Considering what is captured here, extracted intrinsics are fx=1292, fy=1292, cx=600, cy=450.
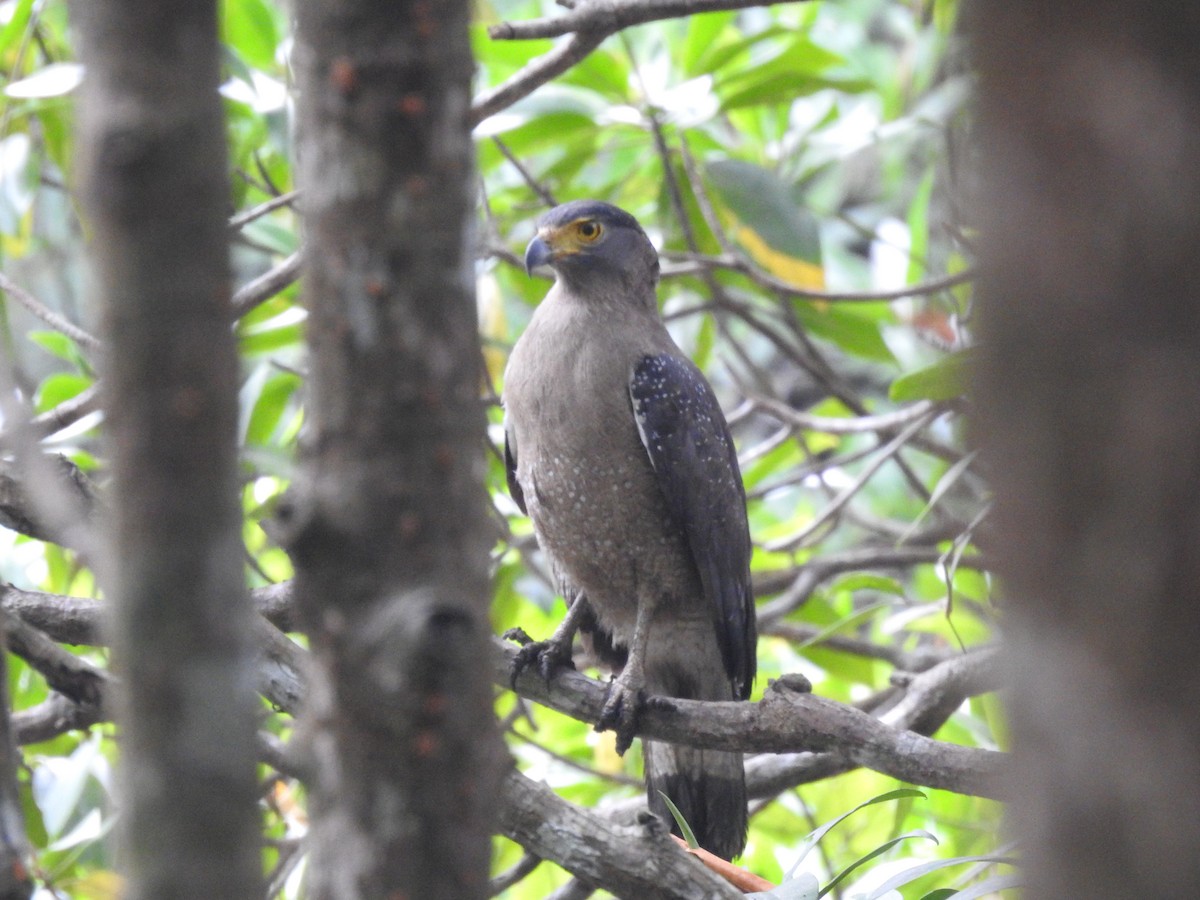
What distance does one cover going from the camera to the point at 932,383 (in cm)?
400

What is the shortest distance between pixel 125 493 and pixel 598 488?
3299mm

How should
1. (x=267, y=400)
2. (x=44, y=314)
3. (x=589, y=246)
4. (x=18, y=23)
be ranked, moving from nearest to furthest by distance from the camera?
(x=44, y=314), (x=18, y=23), (x=589, y=246), (x=267, y=400)

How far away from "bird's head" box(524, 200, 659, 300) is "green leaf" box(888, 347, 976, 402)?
121cm

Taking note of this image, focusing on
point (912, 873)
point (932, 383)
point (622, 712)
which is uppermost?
point (932, 383)

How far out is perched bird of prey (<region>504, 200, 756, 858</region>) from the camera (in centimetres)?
441

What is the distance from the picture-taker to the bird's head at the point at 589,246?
15.3 feet

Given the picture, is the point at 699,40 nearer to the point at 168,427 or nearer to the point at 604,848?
the point at 604,848

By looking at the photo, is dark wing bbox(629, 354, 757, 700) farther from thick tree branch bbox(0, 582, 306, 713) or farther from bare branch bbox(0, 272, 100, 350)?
bare branch bbox(0, 272, 100, 350)

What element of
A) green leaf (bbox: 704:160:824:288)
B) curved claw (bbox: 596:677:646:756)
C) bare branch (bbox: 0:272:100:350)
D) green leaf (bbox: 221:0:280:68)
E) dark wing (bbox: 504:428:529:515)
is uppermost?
green leaf (bbox: 221:0:280:68)

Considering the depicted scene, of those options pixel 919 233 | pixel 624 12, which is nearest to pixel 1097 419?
pixel 624 12

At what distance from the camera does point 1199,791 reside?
3.25 feet

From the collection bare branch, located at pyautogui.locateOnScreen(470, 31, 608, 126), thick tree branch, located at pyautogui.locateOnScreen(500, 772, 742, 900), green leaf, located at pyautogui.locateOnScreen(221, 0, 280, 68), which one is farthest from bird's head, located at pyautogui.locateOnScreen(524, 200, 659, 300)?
thick tree branch, located at pyautogui.locateOnScreen(500, 772, 742, 900)

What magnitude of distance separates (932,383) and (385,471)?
3.01 m

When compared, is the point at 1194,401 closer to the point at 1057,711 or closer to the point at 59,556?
the point at 1057,711
